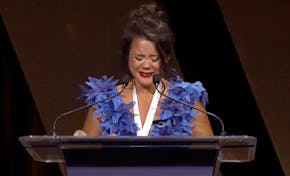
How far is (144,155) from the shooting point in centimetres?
152

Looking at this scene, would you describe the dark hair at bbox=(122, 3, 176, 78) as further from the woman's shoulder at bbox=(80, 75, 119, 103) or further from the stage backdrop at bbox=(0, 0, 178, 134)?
the stage backdrop at bbox=(0, 0, 178, 134)

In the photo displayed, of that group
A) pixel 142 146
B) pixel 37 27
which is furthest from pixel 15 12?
pixel 142 146

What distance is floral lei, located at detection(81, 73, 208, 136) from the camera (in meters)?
2.09

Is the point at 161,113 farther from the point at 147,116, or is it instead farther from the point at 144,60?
the point at 144,60

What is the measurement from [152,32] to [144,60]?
9cm

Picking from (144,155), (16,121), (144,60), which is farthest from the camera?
(16,121)

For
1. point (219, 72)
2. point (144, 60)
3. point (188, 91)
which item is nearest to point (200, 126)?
point (188, 91)

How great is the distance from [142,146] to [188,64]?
198cm

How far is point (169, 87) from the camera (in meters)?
2.16

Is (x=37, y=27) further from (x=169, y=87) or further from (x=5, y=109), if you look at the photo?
(x=169, y=87)

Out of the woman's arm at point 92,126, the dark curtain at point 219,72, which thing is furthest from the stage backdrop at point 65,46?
the woman's arm at point 92,126

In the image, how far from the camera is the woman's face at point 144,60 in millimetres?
2100

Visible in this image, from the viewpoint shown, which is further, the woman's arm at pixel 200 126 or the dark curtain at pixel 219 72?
the dark curtain at pixel 219 72

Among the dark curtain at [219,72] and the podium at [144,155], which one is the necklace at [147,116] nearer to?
the podium at [144,155]
